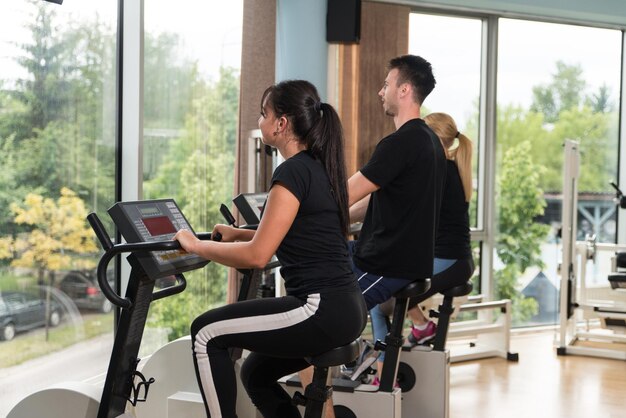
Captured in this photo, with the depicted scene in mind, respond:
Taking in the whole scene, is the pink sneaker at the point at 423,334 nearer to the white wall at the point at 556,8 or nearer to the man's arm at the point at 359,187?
the man's arm at the point at 359,187

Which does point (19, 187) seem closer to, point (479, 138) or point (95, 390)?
point (95, 390)

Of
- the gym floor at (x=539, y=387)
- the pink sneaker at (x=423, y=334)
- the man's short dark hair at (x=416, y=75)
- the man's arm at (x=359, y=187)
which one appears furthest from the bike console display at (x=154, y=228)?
the gym floor at (x=539, y=387)

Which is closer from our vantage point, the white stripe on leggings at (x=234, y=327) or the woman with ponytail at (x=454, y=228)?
the white stripe on leggings at (x=234, y=327)

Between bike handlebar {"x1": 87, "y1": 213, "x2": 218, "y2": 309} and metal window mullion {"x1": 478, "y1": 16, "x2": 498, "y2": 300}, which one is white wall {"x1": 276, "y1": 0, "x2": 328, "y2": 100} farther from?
bike handlebar {"x1": 87, "y1": 213, "x2": 218, "y2": 309}

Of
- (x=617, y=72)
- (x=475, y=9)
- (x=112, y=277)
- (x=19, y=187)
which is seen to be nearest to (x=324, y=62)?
(x=475, y=9)

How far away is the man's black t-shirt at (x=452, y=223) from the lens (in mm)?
3947

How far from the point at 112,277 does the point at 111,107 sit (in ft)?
3.17

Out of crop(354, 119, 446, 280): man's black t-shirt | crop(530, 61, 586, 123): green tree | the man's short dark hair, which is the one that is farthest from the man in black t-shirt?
crop(530, 61, 586, 123): green tree

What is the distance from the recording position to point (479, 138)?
260 inches

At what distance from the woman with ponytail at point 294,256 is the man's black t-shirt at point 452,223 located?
1455 millimetres

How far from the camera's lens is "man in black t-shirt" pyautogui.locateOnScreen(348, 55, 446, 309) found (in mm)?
3156

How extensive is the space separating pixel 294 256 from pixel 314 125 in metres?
0.42

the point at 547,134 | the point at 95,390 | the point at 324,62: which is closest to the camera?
the point at 95,390

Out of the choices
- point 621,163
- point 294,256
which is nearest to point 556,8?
point 621,163
